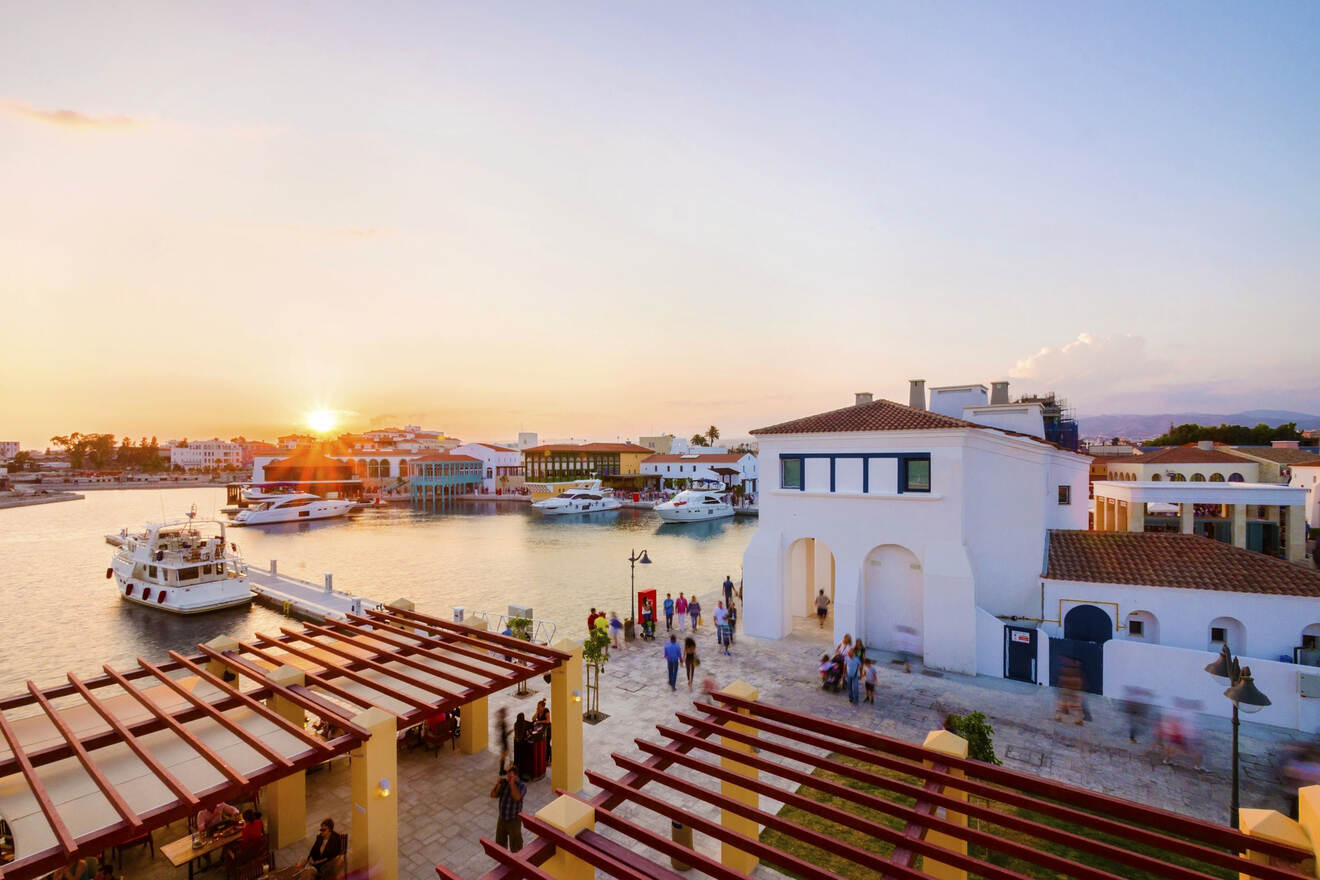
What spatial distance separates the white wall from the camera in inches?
551

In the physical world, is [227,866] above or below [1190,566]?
below

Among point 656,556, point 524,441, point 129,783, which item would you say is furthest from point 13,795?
point 524,441

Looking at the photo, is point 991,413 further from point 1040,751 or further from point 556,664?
point 556,664

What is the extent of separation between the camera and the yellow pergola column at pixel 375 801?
302 inches

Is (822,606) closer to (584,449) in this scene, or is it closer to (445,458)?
(584,449)

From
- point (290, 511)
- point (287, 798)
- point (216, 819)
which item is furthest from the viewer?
point (290, 511)

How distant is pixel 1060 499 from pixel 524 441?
103m

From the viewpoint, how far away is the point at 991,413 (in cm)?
2573

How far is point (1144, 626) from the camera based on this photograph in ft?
51.0

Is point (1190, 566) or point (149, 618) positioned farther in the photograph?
point (149, 618)

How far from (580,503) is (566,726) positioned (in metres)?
61.9

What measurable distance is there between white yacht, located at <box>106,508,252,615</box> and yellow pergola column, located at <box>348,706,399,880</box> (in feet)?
89.1

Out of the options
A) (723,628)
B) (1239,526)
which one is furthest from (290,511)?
(1239,526)

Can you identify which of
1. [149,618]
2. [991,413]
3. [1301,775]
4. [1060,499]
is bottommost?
[149,618]
